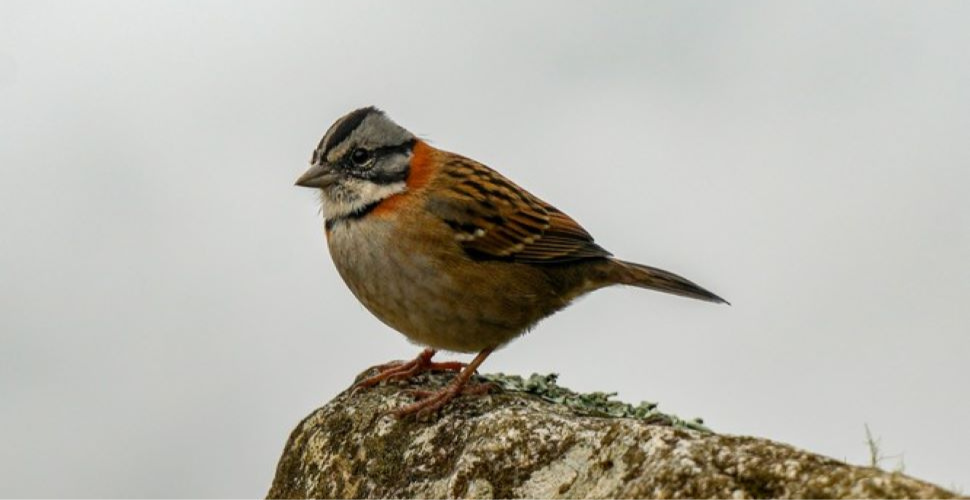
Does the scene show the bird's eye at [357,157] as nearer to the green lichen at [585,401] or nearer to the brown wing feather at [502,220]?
the brown wing feather at [502,220]

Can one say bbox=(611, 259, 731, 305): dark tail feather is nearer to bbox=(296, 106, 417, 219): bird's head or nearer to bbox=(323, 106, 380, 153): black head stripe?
bbox=(296, 106, 417, 219): bird's head

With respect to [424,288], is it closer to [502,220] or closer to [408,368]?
[408,368]

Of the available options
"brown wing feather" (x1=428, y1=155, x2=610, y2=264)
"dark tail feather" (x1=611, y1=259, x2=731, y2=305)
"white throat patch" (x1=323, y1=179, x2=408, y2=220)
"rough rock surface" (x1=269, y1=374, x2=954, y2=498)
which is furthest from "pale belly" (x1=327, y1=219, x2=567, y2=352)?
"dark tail feather" (x1=611, y1=259, x2=731, y2=305)

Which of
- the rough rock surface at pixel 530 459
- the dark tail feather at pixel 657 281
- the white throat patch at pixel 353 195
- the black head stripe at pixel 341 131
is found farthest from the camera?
the dark tail feather at pixel 657 281

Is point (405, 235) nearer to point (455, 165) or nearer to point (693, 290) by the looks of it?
point (455, 165)

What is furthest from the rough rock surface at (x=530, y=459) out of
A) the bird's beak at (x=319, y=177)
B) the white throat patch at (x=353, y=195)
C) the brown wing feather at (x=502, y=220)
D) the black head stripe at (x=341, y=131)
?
the black head stripe at (x=341, y=131)

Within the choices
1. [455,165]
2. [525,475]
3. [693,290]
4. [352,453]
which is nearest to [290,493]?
[352,453]

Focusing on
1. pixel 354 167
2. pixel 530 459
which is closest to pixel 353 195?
pixel 354 167
